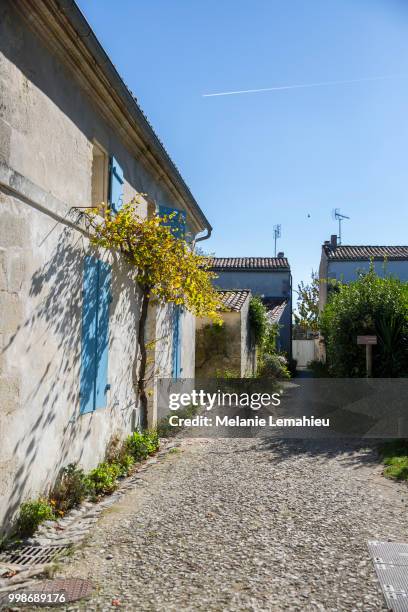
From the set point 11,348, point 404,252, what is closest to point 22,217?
point 11,348

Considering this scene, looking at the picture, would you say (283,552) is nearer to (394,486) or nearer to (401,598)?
(401,598)

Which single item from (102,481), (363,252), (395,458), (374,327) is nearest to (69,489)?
(102,481)

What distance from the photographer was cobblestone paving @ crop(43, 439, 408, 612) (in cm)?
340

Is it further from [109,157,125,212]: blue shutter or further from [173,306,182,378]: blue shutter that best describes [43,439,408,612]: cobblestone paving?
[109,157,125,212]: blue shutter

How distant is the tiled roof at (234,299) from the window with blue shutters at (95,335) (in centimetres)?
743

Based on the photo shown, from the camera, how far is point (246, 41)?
18.4 feet

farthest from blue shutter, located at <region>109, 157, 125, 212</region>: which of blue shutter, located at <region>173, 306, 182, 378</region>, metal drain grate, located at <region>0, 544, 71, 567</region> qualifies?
metal drain grate, located at <region>0, 544, 71, 567</region>

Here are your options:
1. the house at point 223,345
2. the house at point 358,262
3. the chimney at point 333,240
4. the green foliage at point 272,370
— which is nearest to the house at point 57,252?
the house at point 223,345

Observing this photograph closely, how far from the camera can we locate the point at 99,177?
6578mm

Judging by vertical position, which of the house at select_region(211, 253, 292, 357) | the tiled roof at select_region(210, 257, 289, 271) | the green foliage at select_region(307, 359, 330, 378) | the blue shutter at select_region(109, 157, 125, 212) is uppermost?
the tiled roof at select_region(210, 257, 289, 271)

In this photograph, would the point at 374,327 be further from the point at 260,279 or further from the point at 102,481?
the point at 260,279

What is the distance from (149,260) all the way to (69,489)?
3244 mm

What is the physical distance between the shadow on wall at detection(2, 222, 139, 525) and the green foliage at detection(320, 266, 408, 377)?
5.93 metres

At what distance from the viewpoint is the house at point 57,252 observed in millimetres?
4266
